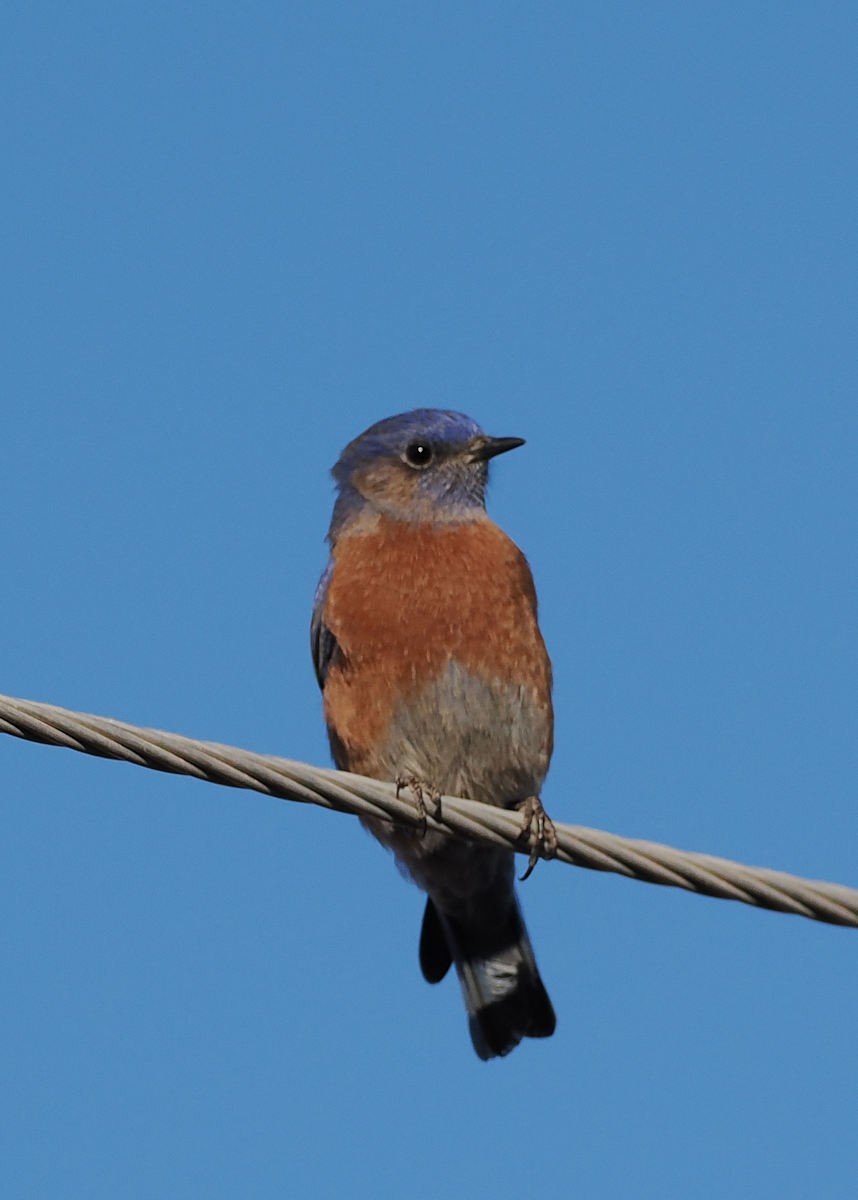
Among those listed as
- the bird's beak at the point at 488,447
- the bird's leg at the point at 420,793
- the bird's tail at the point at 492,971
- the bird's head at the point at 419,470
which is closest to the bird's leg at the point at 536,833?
the bird's leg at the point at 420,793

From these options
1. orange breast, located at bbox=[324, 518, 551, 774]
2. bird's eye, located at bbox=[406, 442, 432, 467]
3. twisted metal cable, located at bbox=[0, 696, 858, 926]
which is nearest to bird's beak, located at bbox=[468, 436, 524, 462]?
bird's eye, located at bbox=[406, 442, 432, 467]

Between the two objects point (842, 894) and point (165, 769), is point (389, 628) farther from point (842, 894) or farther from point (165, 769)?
point (842, 894)

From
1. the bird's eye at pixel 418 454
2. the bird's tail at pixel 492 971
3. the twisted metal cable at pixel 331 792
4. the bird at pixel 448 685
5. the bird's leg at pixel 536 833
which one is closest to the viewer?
the twisted metal cable at pixel 331 792

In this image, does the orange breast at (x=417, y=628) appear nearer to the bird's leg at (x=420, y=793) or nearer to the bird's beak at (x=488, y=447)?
the bird's leg at (x=420, y=793)

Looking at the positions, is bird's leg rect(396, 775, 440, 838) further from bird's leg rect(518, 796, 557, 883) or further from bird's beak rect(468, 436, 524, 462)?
bird's beak rect(468, 436, 524, 462)

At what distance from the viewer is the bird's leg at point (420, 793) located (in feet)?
19.8

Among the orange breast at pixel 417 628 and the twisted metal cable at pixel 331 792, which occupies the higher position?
the orange breast at pixel 417 628

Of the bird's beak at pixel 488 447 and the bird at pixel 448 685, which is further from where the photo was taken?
the bird's beak at pixel 488 447

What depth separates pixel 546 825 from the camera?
5.97 meters

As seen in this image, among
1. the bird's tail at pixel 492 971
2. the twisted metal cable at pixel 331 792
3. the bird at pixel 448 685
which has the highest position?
the bird at pixel 448 685

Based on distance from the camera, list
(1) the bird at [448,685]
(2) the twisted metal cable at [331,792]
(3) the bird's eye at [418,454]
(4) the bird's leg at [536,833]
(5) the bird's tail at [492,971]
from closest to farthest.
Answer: (2) the twisted metal cable at [331,792] < (4) the bird's leg at [536,833] < (1) the bird at [448,685] < (5) the bird's tail at [492,971] < (3) the bird's eye at [418,454]

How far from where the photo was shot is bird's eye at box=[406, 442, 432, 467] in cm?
816

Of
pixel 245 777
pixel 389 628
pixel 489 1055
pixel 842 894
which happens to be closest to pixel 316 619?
pixel 389 628

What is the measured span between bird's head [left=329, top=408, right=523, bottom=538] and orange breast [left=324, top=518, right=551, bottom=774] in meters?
0.42
